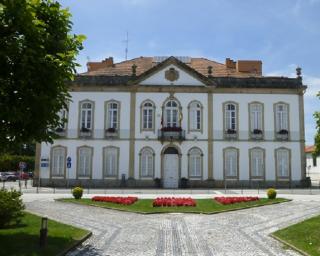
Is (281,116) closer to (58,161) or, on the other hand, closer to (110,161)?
(110,161)

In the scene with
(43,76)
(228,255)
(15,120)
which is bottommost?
(228,255)

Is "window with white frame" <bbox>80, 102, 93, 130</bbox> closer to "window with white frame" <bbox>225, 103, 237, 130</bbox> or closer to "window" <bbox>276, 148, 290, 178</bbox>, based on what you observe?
"window with white frame" <bbox>225, 103, 237, 130</bbox>

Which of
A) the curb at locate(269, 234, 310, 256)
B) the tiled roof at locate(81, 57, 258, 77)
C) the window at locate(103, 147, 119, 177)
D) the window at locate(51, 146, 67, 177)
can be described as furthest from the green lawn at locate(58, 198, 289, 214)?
the tiled roof at locate(81, 57, 258, 77)

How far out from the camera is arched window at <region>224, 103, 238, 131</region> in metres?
35.4

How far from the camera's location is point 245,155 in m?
35.0

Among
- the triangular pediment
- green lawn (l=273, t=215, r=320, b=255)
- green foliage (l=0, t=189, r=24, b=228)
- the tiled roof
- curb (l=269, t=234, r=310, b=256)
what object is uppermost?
the tiled roof

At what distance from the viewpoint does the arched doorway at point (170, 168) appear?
1366 inches

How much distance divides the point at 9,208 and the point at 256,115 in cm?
2666

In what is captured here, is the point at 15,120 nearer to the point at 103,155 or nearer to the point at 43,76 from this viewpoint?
the point at 43,76

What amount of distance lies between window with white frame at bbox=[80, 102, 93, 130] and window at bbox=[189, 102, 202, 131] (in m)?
8.26

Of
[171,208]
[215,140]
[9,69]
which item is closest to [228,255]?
[9,69]

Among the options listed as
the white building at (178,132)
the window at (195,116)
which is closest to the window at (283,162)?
the white building at (178,132)

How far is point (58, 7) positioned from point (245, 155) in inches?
1047

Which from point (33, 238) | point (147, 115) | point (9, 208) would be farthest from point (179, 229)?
point (147, 115)
